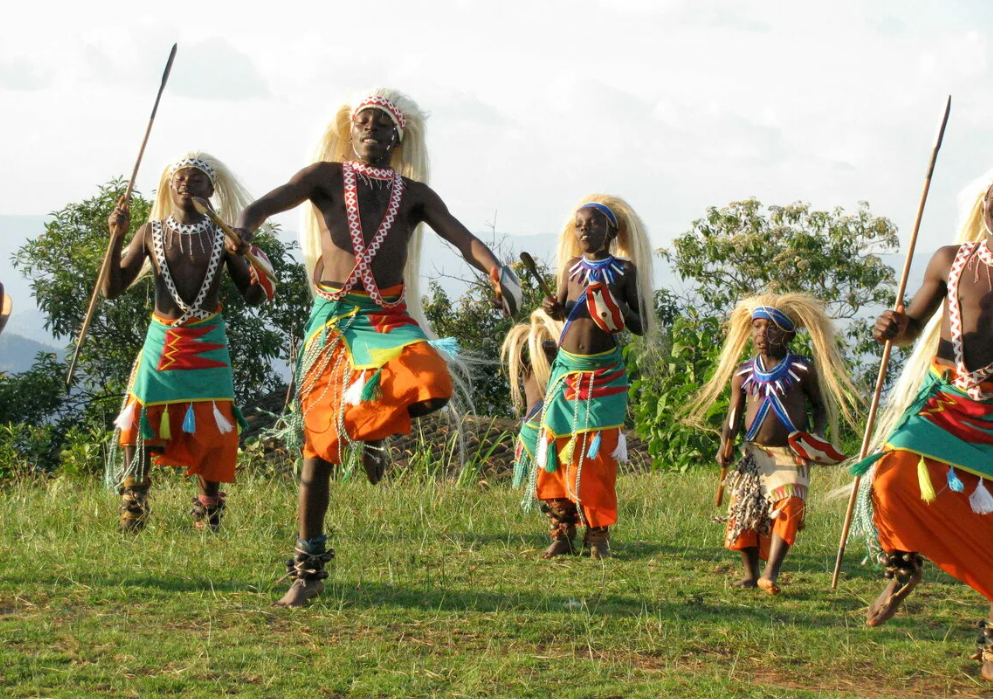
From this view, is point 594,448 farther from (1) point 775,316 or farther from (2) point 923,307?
(2) point 923,307

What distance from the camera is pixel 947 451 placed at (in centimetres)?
460

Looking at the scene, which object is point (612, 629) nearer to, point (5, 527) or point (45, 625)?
point (45, 625)

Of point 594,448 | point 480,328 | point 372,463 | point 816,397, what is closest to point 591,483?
point 594,448

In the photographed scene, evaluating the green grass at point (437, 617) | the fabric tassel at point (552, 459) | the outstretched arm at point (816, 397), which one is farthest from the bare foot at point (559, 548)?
the outstretched arm at point (816, 397)

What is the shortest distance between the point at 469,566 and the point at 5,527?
252 centimetres

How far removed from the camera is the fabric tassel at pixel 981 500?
4562 mm

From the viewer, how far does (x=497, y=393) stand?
14.1 meters

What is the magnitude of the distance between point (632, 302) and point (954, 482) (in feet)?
8.14

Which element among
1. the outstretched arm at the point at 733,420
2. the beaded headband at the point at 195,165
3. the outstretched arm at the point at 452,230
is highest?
the beaded headband at the point at 195,165

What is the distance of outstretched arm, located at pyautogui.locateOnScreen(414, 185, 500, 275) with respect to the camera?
503 cm

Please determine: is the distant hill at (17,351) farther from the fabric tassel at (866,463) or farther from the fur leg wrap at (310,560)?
the fabric tassel at (866,463)

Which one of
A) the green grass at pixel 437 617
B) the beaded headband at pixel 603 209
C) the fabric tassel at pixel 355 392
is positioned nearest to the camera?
the green grass at pixel 437 617

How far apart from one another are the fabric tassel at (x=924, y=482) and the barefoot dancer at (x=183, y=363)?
3.39 metres

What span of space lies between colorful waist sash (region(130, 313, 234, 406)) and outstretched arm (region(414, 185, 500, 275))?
1862mm
